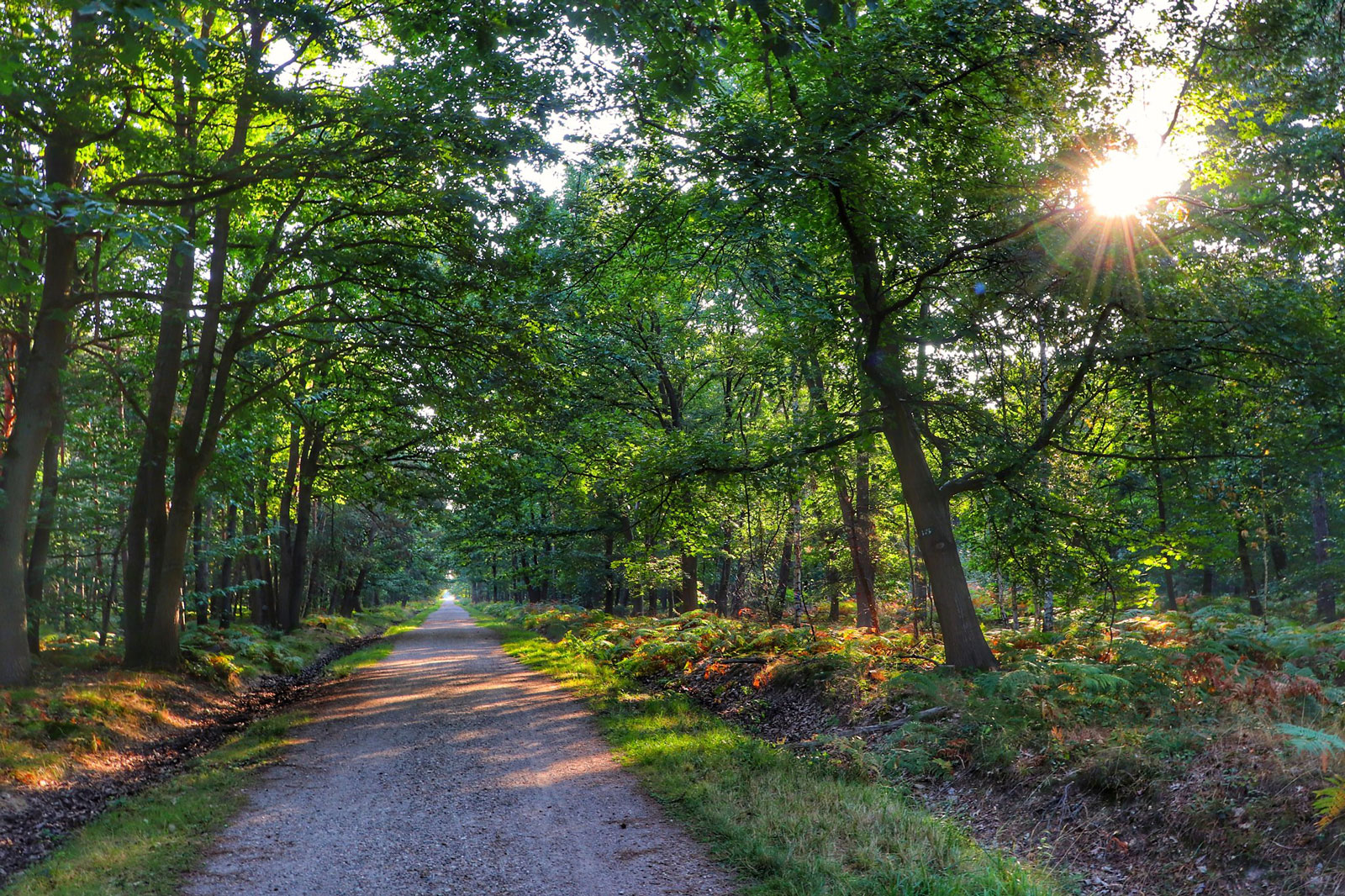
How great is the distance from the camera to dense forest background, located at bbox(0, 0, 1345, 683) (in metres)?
7.94

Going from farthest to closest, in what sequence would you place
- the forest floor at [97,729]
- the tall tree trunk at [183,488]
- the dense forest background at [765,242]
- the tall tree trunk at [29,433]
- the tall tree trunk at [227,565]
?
the tall tree trunk at [227,565]
the tall tree trunk at [183,488]
the tall tree trunk at [29,433]
the dense forest background at [765,242]
the forest floor at [97,729]

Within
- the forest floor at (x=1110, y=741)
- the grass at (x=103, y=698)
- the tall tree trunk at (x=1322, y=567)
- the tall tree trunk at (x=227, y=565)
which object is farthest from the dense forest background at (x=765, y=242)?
the tall tree trunk at (x=1322, y=567)

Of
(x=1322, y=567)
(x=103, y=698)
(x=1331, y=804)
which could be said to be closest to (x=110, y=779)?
(x=103, y=698)

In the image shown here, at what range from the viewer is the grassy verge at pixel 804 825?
4.74 meters

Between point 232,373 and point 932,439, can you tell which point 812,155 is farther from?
point 232,373

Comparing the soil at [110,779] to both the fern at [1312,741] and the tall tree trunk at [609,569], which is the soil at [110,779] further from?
the tall tree trunk at [609,569]

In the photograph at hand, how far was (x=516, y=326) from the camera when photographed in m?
12.0

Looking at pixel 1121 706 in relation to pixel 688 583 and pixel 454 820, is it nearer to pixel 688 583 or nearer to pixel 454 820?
pixel 454 820

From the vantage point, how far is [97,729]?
9250mm

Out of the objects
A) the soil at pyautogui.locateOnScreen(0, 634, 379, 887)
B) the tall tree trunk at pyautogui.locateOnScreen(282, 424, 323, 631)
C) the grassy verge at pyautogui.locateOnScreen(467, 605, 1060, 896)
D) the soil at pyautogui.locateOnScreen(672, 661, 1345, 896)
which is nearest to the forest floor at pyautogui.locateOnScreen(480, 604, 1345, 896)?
the soil at pyautogui.locateOnScreen(672, 661, 1345, 896)

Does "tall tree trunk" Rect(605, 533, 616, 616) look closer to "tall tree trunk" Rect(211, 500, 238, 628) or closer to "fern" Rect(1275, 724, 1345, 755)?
"tall tree trunk" Rect(211, 500, 238, 628)

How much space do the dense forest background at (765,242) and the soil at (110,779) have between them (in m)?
1.75

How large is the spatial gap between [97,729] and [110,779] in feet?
4.42

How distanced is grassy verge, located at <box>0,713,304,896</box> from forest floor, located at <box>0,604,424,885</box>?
316mm
